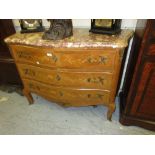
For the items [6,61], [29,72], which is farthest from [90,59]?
[6,61]

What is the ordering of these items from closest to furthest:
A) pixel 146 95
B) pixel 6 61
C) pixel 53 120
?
pixel 146 95 → pixel 53 120 → pixel 6 61

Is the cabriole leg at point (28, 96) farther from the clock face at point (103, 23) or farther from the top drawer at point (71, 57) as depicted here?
the clock face at point (103, 23)

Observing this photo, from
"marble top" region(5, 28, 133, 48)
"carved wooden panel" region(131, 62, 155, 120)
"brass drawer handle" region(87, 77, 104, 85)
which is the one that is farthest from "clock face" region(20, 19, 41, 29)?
"carved wooden panel" region(131, 62, 155, 120)

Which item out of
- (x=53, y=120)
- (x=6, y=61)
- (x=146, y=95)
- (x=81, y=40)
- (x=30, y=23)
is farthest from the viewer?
(x=6, y=61)

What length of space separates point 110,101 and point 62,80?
532 mm

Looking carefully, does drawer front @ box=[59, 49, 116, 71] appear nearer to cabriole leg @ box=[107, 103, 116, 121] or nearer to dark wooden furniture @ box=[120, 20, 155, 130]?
dark wooden furniture @ box=[120, 20, 155, 130]

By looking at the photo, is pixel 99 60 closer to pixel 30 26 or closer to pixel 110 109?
pixel 110 109

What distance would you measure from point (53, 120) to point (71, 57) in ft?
2.94

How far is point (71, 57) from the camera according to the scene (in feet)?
4.12

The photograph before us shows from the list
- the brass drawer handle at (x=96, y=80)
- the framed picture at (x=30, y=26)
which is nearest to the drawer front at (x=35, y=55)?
the framed picture at (x=30, y=26)

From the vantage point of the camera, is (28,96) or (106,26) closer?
(106,26)
